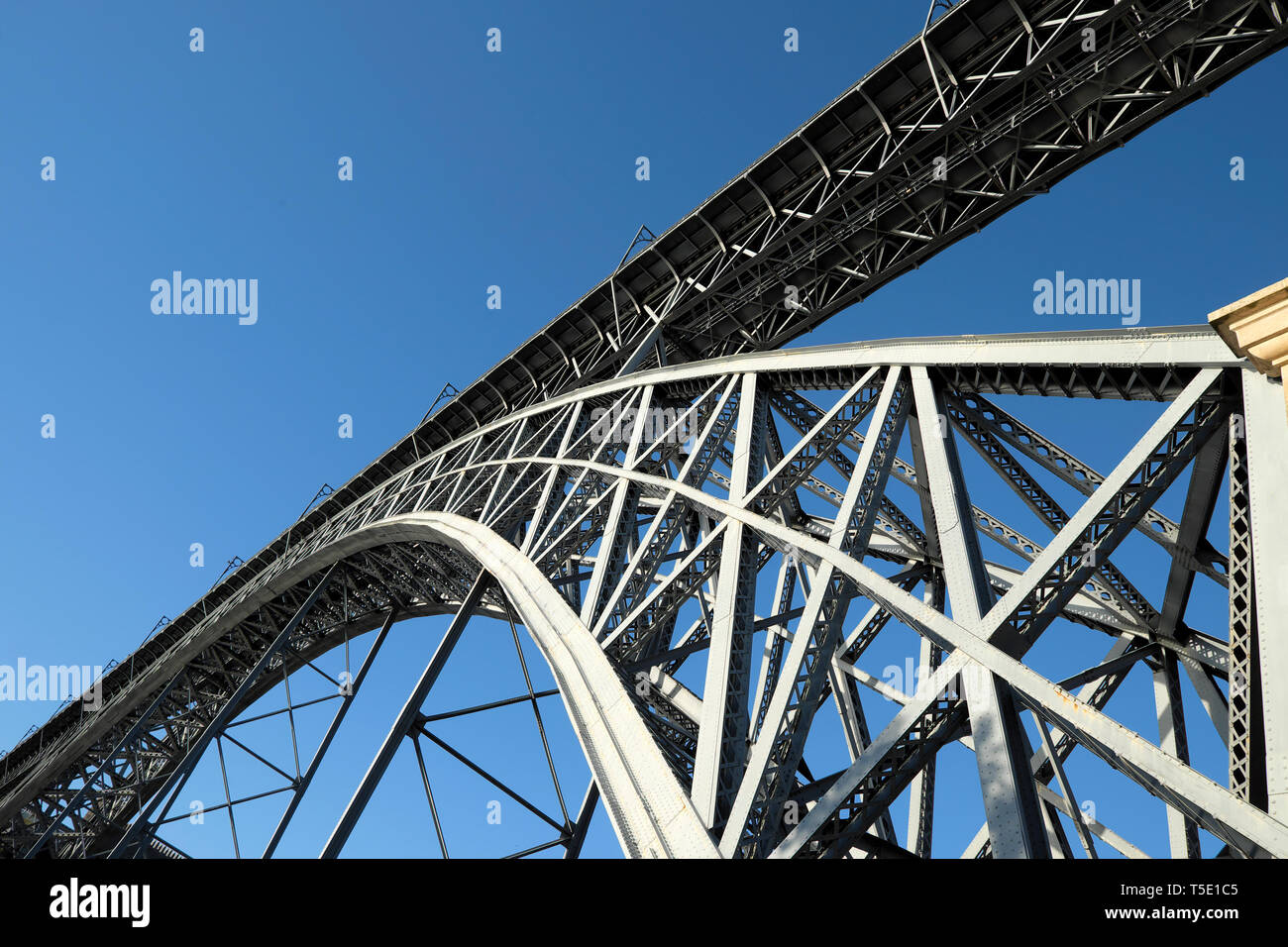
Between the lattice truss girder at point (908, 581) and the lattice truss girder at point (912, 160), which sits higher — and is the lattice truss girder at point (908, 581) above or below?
below

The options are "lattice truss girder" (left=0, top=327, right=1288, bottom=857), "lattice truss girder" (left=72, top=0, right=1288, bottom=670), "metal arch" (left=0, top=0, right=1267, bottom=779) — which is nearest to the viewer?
"lattice truss girder" (left=0, top=327, right=1288, bottom=857)

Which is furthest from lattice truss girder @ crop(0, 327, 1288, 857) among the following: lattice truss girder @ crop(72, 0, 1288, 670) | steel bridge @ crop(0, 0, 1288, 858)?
lattice truss girder @ crop(72, 0, 1288, 670)

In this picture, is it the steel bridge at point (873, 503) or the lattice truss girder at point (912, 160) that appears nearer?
the steel bridge at point (873, 503)

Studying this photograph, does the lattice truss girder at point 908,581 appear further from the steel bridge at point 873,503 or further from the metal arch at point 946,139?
the metal arch at point 946,139

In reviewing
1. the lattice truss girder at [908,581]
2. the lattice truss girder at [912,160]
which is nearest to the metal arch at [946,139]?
the lattice truss girder at [912,160]

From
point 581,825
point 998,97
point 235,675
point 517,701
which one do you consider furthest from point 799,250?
point 235,675

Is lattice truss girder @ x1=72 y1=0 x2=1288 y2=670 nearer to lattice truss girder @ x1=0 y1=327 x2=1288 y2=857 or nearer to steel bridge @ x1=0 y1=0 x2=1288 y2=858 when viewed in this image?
steel bridge @ x1=0 y1=0 x2=1288 y2=858

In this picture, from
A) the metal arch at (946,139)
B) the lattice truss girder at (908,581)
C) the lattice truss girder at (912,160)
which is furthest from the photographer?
the lattice truss girder at (912,160)

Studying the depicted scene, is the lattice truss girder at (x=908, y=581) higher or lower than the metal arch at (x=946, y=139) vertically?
lower

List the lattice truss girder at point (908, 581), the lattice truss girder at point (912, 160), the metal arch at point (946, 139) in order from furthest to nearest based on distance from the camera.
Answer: the lattice truss girder at point (912, 160)
the metal arch at point (946, 139)
the lattice truss girder at point (908, 581)
